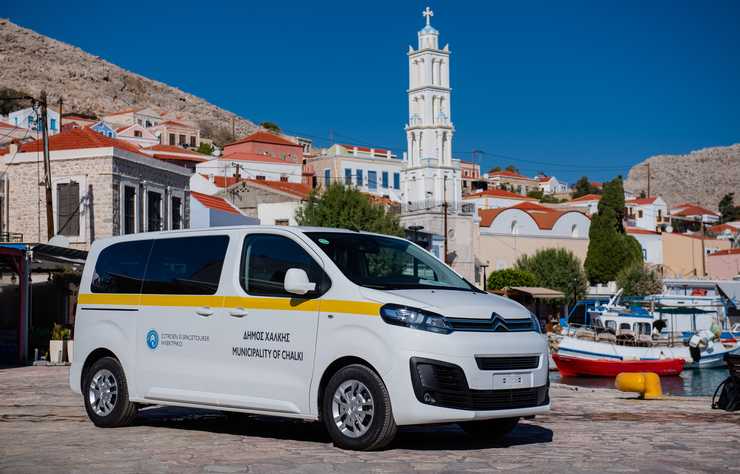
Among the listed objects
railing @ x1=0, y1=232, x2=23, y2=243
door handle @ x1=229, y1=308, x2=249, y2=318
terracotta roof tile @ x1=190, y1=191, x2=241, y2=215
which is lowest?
door handle @ x1=229, y1=308, x2=249, y2=318

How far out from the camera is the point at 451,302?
8203 mm

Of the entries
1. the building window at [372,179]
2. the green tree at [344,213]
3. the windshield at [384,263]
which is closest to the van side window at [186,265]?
the windshield at [384,263]

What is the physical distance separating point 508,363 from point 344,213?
46.7 metres

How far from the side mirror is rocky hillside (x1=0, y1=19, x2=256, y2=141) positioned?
483ft

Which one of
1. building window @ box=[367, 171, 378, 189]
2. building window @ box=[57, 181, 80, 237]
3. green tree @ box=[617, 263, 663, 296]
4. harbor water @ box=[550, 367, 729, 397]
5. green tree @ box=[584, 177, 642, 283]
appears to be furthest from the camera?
building window @ box=[367, 171, 378, 189]

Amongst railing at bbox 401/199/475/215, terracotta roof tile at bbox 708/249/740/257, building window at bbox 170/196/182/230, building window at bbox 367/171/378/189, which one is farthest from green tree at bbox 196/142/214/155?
building window at bbox 170/196/182/230

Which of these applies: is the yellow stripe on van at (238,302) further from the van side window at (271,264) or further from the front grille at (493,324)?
the front grille at (493,324)

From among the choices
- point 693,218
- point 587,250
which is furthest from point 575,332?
point 693,218

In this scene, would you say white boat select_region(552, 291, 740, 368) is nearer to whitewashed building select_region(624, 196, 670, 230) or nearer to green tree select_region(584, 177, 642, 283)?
green tree select_region(584, 177, 642, 283)

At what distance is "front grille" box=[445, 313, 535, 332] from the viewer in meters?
8.02

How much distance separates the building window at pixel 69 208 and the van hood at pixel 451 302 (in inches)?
1162

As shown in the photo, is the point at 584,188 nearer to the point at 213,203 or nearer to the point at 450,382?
the point at 213,203

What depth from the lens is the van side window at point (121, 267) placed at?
34.2 feet

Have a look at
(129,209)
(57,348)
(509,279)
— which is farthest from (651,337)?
(509,279)
